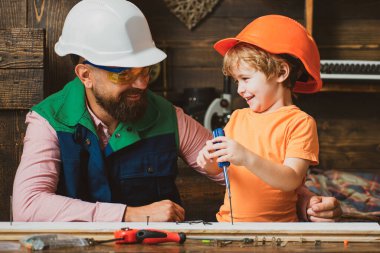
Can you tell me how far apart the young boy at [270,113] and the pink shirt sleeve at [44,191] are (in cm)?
35

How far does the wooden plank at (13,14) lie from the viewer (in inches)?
110

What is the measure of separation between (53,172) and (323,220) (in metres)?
0.83

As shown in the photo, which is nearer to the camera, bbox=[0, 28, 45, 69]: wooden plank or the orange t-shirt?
the orange t-shirt

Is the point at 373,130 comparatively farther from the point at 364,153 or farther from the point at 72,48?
the point at 72,48

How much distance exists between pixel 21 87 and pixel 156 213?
1.11m

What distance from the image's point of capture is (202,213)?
10.2ft

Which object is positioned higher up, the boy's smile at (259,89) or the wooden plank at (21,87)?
the boy's smile at (259,89)

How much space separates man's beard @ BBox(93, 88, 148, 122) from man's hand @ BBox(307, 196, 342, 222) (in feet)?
2.10

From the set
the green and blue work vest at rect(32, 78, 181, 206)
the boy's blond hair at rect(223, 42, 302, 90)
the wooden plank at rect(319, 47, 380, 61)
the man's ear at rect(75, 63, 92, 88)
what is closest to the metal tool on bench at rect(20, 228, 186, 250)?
the boy's blond hair at rect(223, 42, 302, 90)

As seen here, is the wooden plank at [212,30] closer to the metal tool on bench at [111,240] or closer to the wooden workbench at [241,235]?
the wooden workbench at [241,235]

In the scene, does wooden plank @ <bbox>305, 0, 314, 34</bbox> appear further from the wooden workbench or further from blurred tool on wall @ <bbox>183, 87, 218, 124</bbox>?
the wooden workbench

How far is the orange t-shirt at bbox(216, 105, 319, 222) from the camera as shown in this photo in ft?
6.05

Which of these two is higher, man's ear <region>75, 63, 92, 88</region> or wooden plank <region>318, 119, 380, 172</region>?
man's ear <region>75, 63, 92, 88</region>

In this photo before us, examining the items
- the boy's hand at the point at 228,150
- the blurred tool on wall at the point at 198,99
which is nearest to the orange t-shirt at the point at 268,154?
the boy's hand at the point at 228,150
